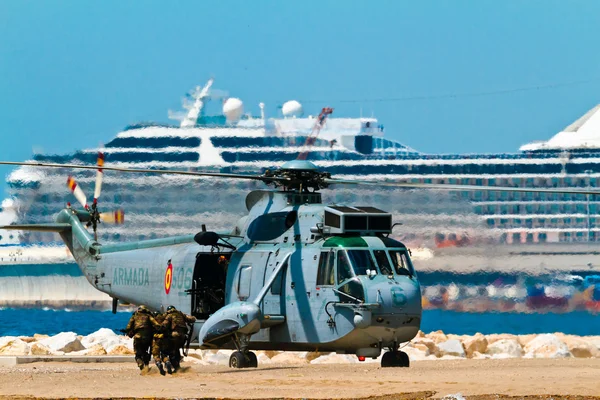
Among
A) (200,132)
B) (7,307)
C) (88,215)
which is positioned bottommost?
(7,307)

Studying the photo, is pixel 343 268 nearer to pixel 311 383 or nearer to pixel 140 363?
pixel 311 383

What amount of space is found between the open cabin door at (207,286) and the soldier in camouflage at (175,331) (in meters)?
1.97

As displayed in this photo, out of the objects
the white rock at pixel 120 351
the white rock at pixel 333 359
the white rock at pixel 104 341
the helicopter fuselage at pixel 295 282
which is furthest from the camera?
the white rock at pixel 104 341

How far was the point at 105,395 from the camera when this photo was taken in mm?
12812

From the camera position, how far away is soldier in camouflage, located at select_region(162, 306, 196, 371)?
15947 millimetres

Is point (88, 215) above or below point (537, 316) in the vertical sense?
above

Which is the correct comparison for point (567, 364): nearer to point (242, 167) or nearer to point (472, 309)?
point (472, 309)

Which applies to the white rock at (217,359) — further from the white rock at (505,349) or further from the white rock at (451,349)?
the white rock at (505,349)

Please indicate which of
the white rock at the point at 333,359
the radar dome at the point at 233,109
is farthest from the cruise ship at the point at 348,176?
the white rock at the point at 333,359

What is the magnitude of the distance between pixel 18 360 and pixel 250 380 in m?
7.67

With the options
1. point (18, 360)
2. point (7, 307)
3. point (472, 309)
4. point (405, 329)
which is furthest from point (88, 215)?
point (7, 307)

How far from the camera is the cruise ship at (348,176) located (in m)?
51.8

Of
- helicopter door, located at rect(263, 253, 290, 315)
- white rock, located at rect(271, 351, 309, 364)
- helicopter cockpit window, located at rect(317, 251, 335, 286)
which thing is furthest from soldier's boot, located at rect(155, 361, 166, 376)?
white rock, located at rect(271, 351, 309, 364)

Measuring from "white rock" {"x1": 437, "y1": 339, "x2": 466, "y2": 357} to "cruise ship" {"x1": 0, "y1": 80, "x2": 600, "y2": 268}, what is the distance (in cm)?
2189
